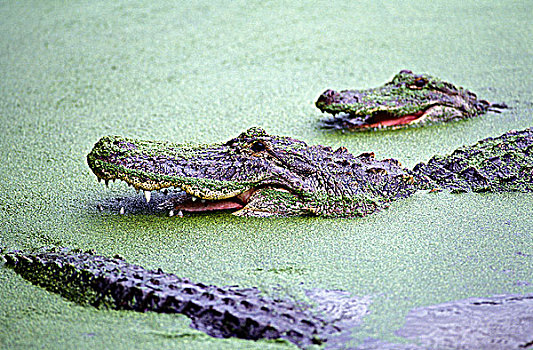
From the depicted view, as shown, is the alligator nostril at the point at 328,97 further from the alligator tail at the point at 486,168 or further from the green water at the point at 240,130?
the alligator tail at the point at 486,168

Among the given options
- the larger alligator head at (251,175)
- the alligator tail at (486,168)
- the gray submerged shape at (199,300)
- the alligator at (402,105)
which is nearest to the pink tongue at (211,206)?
the larger alligator head at (251,175)

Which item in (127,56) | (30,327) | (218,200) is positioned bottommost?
(30,327)

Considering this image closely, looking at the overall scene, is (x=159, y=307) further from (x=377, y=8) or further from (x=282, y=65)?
(x=377, y=8)

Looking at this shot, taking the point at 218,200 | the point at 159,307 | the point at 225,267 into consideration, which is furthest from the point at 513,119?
the point at 159,307

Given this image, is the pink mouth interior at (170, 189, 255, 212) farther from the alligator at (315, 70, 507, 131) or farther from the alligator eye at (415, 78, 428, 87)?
the alligator eye at (415, 78, 428, 87)

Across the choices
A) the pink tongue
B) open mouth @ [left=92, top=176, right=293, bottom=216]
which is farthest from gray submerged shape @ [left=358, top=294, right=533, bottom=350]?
the pink tongue

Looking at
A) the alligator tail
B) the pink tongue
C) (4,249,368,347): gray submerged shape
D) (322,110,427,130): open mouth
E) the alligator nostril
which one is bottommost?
(4,249,368,347): gray submerged shape

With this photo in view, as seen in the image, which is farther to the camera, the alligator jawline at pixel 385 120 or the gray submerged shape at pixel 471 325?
the alligator jawline at pixel 385 120
